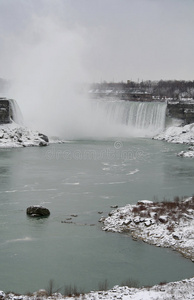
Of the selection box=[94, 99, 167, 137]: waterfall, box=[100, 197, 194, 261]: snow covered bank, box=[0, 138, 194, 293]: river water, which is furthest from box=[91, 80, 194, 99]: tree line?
box=[100, 197, 194, 261]: snow covered bank

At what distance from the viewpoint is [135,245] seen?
10.2 m

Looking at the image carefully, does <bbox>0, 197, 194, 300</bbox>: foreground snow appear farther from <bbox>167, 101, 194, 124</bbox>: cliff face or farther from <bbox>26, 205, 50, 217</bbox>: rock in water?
<bbox>167, 101, 194, 124</bbox>: cliff face

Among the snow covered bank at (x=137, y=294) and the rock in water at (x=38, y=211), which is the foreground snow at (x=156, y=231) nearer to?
the snow covered bank at (x=137, y=294)

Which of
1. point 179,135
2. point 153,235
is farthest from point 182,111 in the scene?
point 153,235

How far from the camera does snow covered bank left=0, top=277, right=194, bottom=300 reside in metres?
7.18

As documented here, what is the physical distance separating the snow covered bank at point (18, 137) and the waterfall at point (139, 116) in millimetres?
13824

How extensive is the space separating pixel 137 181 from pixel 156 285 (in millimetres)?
10476

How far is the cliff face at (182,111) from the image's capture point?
44.1 meters

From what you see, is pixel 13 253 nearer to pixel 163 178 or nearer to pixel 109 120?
pixel 163 178

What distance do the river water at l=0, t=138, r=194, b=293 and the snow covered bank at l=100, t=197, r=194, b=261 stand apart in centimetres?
33

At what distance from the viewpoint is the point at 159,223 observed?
1116 cm

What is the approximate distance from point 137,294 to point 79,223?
4750 mm

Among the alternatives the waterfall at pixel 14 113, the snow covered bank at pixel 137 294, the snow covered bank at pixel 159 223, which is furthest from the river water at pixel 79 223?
the waterfall at pixel 14 113

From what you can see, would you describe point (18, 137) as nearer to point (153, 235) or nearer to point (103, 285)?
point (153, 235)
